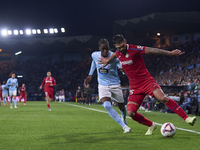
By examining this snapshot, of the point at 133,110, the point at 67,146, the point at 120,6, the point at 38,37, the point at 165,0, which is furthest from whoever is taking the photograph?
the point at 38,37

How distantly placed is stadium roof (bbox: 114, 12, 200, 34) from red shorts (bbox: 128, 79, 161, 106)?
30386 millimetres

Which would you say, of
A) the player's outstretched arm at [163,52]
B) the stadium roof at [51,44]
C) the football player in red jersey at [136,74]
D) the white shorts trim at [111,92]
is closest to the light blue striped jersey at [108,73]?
the white shorts trim at [111,92]


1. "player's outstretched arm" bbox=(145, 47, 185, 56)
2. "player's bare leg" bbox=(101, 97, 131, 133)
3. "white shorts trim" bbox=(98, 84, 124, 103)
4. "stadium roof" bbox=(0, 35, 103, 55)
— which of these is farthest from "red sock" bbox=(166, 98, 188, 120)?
"stadium roof" bbox=(0, 35, 103, 55)

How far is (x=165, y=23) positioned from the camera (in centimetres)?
3831

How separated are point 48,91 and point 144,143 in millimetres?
11949

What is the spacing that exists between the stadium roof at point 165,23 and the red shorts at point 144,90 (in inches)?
1196

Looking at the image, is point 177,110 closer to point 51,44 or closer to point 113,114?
point 113,114

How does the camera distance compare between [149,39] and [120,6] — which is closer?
[120,6]

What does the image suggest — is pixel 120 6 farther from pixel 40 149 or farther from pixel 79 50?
pixel 40 149

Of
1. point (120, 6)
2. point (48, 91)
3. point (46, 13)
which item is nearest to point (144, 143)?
point (48, 91)

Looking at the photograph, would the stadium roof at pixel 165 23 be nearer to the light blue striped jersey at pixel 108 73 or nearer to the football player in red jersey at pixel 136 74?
the light blue striped jersey at pixel 108 73

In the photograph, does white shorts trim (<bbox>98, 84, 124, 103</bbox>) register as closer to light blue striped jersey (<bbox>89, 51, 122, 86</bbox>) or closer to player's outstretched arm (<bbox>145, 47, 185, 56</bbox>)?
light blue striped jersey (<bbox>89, 51, 122, 86</bbox>)

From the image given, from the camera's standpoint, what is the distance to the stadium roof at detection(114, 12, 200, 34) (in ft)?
116

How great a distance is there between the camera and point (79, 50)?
186 ft
